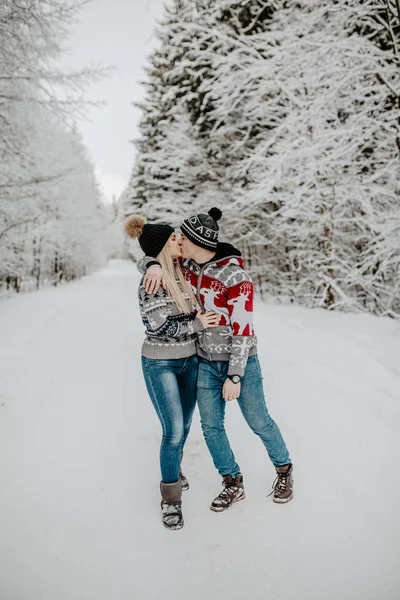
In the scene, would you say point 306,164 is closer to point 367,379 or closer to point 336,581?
point 367,379

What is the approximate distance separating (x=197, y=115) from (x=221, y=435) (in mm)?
13837

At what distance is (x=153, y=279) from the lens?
2402 millimetres

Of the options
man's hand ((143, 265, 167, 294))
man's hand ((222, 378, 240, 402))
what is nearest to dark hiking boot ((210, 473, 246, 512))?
man's hand ((222, 378, 240, 402))

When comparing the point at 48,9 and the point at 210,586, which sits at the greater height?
the point at 48,9

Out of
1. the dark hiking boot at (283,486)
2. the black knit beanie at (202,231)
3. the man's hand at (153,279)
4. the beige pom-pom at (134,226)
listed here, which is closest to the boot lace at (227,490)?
the dark hiking boot at (283,486)

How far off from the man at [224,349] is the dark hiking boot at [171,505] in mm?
285

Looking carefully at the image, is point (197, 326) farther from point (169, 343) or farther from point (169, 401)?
point (169, 401)

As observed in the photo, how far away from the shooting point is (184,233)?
261 cm

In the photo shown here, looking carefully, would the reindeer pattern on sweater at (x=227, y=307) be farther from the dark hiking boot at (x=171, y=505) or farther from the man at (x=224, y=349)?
the dark hiking boot at (x=171, y=505)

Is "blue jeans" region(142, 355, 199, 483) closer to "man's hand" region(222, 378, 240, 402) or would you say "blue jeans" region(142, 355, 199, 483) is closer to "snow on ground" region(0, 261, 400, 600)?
"man's hand" region(222, 378, 240, 402)

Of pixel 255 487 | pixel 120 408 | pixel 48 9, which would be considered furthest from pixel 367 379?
pixel 48 9

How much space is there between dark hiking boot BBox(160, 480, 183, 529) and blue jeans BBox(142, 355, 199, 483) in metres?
0.05

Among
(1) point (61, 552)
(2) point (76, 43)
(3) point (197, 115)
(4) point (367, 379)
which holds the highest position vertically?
(3) point (197, 115)

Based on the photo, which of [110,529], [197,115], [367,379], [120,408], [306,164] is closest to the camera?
[110,529]
